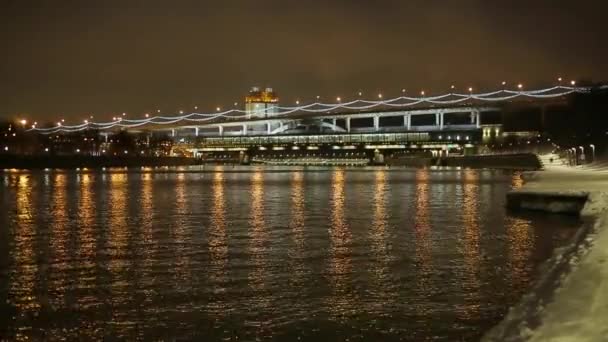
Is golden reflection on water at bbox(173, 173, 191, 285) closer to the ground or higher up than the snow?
closer to the ground

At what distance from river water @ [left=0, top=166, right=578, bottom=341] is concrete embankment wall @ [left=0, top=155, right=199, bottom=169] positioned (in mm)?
88313

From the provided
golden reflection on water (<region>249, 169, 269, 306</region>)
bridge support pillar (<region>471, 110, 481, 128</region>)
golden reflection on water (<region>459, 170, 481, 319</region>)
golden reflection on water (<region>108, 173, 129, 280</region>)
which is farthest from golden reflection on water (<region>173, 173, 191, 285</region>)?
bridge support pillar (<region>471, 110, 481, 128</region>)

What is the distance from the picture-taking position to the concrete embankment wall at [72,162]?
106 metres

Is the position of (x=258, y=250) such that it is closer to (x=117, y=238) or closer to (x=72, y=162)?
(x=117, y=238)

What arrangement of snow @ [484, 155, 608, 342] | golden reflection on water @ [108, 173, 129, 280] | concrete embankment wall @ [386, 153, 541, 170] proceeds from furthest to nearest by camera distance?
concrete embankment wall @ [386, 153, 541, 170] → golden reflection on water @ [108, 173, 129, 280] → snow @ [484, 155, 608, 342]

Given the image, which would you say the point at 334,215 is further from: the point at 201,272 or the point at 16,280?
the point at 16,280

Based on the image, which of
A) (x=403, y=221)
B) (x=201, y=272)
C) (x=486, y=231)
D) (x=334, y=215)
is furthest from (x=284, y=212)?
(x=201, y=272)

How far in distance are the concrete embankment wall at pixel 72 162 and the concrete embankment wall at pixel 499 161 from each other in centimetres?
5116

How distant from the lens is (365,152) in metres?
168

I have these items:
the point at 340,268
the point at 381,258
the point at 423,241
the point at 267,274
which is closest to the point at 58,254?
the point at 267,274

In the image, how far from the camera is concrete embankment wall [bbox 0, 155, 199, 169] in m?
106

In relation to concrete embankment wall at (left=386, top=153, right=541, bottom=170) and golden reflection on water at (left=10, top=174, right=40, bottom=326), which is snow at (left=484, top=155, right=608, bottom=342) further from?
concrete embankment wall at (left=386, top=153, right=541, bottom=170)

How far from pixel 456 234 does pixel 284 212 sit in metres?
8.20

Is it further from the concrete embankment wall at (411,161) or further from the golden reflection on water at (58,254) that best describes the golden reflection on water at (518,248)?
the concrete embankment wall at (411,161)
